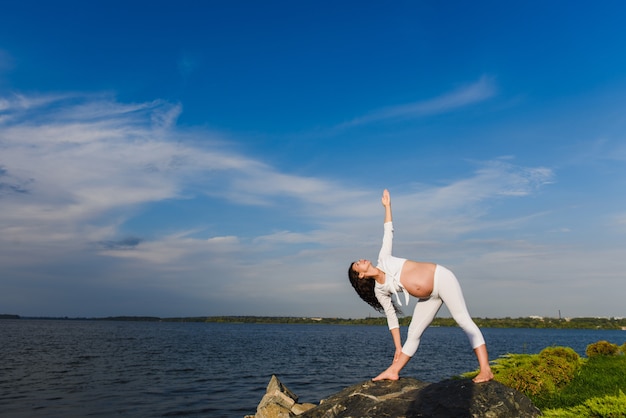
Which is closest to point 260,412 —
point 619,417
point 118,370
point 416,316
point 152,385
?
point 416,316

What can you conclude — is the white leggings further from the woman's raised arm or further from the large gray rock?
the woman's raised arm

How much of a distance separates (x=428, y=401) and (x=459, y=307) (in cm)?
160

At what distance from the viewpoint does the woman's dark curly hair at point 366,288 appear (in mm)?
8281

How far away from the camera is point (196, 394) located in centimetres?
2753

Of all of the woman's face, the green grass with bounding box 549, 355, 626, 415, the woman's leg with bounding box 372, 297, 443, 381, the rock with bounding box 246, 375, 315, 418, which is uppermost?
the woman's face

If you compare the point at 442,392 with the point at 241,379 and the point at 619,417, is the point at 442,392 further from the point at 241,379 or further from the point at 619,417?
the point at 241,379

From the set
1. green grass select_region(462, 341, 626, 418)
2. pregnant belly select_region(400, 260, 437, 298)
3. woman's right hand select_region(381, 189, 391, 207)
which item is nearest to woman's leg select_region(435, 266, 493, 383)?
pregnant belly select_region(400, 260, 437, 298)

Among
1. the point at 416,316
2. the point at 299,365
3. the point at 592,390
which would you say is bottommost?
the point at 299,365

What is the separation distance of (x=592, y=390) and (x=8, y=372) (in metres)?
40.3

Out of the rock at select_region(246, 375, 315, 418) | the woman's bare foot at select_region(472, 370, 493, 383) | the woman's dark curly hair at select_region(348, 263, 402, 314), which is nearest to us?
the woman's bare foot at select_region(472, 370, 493, 383)

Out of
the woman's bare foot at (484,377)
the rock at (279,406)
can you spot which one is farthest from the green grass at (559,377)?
the rock at (279,406)

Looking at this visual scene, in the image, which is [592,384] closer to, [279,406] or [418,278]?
[418,278]

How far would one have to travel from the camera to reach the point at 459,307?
773 cm

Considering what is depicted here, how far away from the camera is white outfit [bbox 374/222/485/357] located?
25.2ft
